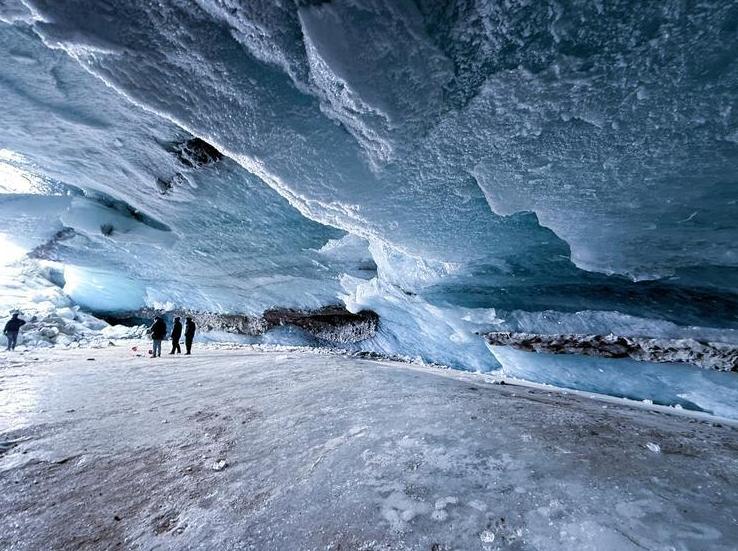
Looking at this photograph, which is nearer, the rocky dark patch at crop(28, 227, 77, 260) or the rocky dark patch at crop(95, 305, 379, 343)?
the rocky dark patch at crop(28, 227, 77, 260)

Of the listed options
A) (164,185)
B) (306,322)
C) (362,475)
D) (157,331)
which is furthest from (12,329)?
(362,475)

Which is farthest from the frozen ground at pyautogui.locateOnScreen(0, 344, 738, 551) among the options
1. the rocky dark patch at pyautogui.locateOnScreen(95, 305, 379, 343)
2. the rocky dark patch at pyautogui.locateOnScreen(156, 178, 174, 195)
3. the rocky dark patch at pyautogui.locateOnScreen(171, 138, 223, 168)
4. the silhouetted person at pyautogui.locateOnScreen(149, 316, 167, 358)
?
the rocky dark patch at pyautogui.locateOnScreen(95, 305, 379, 343)

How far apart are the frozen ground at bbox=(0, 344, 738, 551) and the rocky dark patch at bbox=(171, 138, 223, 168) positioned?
3.09 metres

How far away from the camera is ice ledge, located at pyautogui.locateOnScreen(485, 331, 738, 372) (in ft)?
13.6

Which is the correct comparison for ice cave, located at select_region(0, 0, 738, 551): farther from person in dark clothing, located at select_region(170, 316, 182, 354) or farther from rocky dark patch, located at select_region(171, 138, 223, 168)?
person in dark clothing, located at select_region(170, 316, 182, 354)

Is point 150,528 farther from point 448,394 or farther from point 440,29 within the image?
point 440,29

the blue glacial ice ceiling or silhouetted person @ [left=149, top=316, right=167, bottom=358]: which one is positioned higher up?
the blue glacial ice ceiling

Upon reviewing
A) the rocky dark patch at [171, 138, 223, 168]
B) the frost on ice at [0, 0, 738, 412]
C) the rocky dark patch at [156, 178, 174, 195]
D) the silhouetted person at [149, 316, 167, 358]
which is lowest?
the silhouetted person at [149, 316, 167, 358]

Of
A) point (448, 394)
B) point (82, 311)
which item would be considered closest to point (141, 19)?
point (448, 394)

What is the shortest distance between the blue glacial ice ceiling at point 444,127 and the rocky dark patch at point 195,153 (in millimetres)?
45

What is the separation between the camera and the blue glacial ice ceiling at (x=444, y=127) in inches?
71.2

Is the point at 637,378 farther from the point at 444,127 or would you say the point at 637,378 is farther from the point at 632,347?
the point at 444,127

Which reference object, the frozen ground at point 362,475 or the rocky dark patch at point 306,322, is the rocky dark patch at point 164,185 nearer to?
the frozen ground at point 362,475

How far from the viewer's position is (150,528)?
1454 mm
